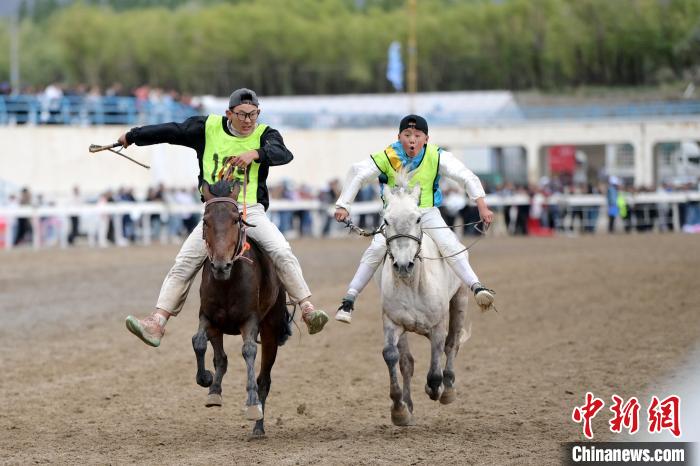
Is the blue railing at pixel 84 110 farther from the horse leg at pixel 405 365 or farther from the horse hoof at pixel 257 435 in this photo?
the horse hoof at pixel 257 435

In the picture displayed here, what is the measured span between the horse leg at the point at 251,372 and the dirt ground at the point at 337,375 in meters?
0.27

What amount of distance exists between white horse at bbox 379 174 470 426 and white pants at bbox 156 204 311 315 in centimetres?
85

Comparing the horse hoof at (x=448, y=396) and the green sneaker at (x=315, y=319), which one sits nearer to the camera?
the green sneaker at (x=315, y=319)

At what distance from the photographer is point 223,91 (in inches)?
4429

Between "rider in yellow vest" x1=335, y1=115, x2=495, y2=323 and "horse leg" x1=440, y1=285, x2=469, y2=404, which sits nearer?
"rider in yellow vest" x1=335, y1=115, x2=495, y2=323

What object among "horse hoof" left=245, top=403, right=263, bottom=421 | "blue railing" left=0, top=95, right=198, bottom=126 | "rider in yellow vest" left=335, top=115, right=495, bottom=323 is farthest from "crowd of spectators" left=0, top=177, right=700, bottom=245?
"horse hoof" left=245, top=403, right=263, bottom=421

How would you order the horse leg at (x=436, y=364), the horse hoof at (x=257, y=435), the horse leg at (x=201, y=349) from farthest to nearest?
the horse leg at (x=436, y=364) → the horse hoof at (x=257, y=435) → the horse leg at (x=201, y=349)

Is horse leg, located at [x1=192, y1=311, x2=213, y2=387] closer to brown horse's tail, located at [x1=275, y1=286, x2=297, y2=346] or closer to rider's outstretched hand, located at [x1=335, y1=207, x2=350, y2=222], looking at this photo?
brown horse's tail, located at [x1=275, y1=286, x2=297, y2=346]

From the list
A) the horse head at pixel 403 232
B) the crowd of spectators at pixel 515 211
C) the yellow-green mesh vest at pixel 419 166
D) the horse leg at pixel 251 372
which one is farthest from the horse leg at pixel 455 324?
the crowd of spectators at pixel 515 211

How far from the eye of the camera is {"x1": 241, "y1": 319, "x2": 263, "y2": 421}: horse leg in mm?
9344

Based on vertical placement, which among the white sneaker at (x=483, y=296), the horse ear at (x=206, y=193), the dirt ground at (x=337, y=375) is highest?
the horse ear at (x=206, y=193)

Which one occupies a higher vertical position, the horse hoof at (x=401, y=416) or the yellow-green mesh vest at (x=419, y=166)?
the yellow-green mesh vest at (x=419, y=166)

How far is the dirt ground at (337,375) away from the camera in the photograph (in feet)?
30.7

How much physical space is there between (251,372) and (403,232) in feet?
5.46
